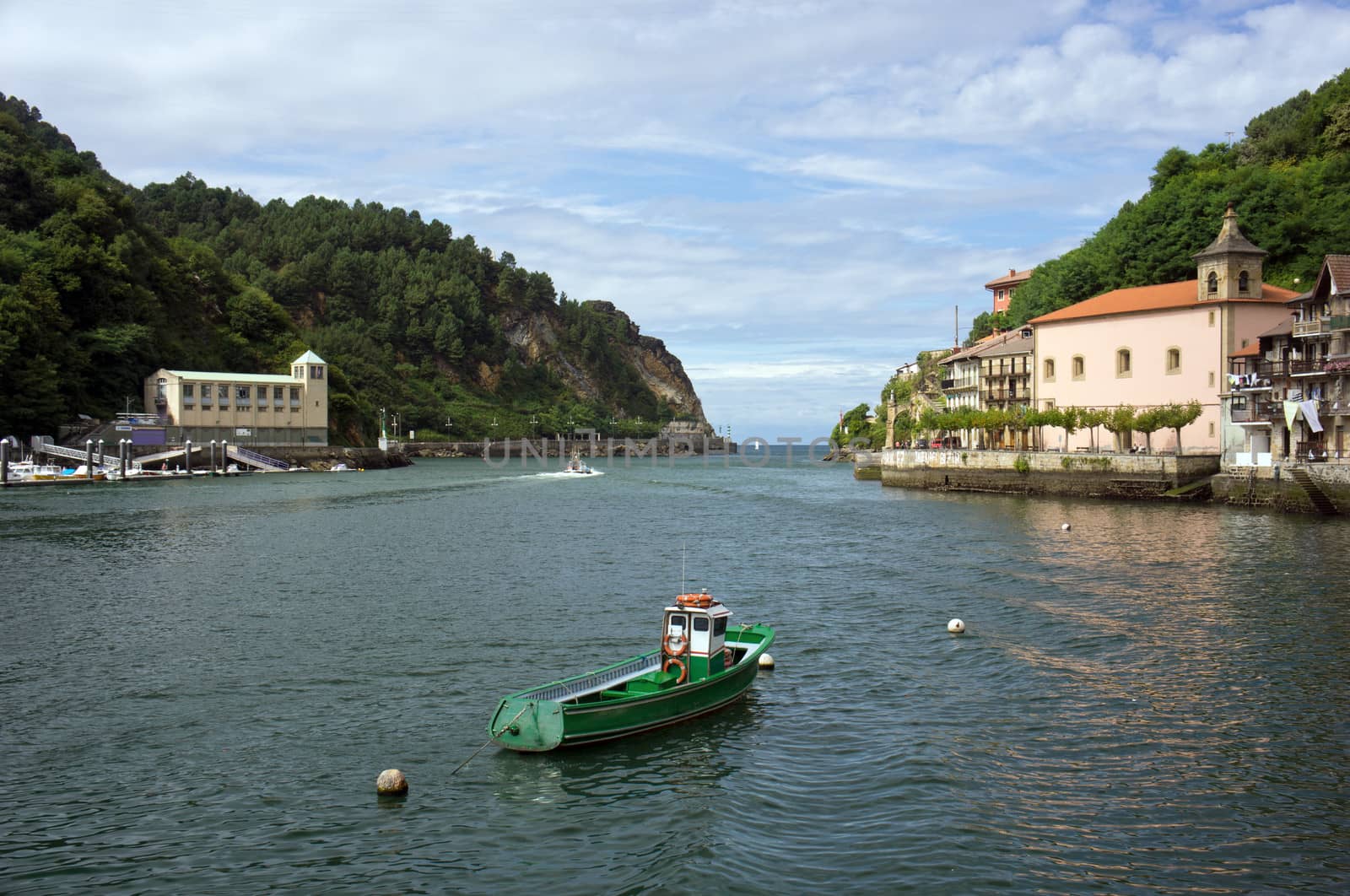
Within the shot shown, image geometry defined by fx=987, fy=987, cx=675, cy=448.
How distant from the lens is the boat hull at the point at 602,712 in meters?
17.5

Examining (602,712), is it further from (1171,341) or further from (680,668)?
(1171,341)

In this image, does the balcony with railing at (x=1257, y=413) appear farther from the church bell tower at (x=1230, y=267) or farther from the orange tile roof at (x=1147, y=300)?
the church bell tower at (x=1230, y=267)

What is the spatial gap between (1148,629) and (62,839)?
85.4 feet

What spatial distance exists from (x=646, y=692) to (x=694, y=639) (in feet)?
→ 4.93

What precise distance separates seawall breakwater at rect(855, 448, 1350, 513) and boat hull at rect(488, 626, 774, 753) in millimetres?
49463

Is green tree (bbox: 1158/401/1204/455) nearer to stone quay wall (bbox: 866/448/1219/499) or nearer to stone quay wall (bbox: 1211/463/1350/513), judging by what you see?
stone quay wall (bbox: 866/448/1219/499)

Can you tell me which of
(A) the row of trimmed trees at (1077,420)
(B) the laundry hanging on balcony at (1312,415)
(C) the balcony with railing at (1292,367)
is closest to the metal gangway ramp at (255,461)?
(A) the row of trimmed trees at (1077,420)

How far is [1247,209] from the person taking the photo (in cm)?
8725

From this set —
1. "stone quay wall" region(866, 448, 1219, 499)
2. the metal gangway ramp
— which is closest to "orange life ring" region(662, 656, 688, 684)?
"stone quay wall" region(866, 448, 1219, 499)

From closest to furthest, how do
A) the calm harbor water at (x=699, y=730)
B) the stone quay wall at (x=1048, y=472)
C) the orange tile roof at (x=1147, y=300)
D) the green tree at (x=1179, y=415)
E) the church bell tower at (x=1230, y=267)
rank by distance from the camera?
the calm harbor water at (x=699, y=730) → the stone quay wall at (x=1048, y=472) → the green tree at (x=1179, y=415) → the church bell tower at (x=1230, y=267) → the orange tile roof at (x=1147, y=300)

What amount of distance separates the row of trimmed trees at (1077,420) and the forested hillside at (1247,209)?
1911cm

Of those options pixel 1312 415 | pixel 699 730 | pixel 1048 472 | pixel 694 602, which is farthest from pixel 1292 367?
pixel 699 730

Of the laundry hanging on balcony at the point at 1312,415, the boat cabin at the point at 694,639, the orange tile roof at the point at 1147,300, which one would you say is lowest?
the boat cabin at the point at 694,639

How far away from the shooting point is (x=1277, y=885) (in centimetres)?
1305
